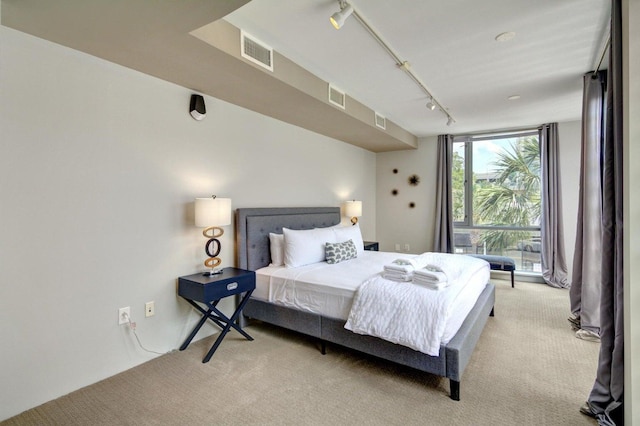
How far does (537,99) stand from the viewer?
384cm

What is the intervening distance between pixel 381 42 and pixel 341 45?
0.31 metres

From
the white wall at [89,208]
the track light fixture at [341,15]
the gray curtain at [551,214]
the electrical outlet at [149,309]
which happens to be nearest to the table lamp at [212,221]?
the white wall at [89,208]

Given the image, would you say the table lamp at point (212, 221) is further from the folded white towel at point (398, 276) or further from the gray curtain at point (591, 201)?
the gray curtain at point (591, 201)

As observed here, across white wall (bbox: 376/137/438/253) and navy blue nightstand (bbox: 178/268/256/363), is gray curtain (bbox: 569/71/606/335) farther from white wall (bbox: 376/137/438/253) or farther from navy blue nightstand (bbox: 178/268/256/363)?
navy blue nightstand (bbox: 178/268/256/363)

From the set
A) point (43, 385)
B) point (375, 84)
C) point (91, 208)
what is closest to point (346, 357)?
point (43, 385)

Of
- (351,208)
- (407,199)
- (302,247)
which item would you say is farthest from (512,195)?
(302,247)

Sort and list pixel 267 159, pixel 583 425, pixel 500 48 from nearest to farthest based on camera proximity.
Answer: pixel 583 425 < pixel 500 48 < pixel 267 159

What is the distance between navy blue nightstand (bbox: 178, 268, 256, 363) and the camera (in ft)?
8.48

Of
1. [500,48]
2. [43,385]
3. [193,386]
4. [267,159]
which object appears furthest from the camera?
[267,159]

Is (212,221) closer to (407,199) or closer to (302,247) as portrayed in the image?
(302,247)

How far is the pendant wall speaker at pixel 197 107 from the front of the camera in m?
2.90

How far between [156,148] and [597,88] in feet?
13.3

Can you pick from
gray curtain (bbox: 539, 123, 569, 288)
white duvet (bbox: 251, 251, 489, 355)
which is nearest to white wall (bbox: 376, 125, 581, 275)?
gray curtain (bbox: 539, 123, 569, 288)

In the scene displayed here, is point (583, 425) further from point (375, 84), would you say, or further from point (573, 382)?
point (375, 84)
